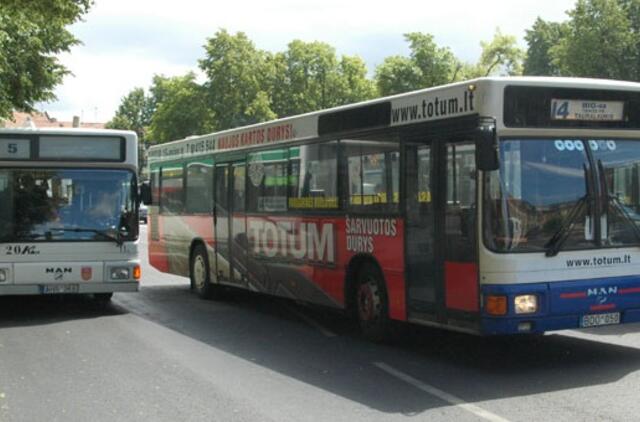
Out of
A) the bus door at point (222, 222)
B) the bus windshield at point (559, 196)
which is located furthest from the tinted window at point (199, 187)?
the bus windshield at point (559, 196)

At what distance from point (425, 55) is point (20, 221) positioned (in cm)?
4732

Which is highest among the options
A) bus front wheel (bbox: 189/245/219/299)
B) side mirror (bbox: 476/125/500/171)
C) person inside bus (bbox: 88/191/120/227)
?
side mirror (bbox: 476/125/500/171)

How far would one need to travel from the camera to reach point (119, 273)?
1168cm

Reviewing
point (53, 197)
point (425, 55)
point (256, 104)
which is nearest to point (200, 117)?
point (256, 104)

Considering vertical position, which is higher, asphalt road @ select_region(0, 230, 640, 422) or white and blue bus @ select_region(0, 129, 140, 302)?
white and blue bus @ select_region(0, 129, 140, 302)

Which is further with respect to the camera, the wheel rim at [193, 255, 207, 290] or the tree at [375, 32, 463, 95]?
the tree at [375, 32, 463, 95]

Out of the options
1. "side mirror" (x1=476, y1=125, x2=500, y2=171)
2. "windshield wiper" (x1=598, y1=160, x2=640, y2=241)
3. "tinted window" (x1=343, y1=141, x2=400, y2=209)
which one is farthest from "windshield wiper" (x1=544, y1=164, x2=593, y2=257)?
"tinted window" (x1=343, y1=141, x2=400, y2=209)

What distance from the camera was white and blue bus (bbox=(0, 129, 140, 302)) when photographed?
37.3 ft

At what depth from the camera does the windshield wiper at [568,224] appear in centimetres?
734

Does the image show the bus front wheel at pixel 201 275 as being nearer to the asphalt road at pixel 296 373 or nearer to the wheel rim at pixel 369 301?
the asphalt road at pixel 296 373

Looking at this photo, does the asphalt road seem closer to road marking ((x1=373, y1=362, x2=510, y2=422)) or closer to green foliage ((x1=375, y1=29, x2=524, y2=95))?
road marking ((x1=373, y1=362, x2=510, y2=422))

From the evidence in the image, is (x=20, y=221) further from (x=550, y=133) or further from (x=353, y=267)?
(x=550, y=133)

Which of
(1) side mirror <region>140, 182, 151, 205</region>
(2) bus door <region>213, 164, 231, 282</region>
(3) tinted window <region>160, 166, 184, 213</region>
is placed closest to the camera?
(1) side mirror <region>140, 182, 151, 205</region>

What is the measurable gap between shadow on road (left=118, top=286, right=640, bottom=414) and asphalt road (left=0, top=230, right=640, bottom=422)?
2cm
